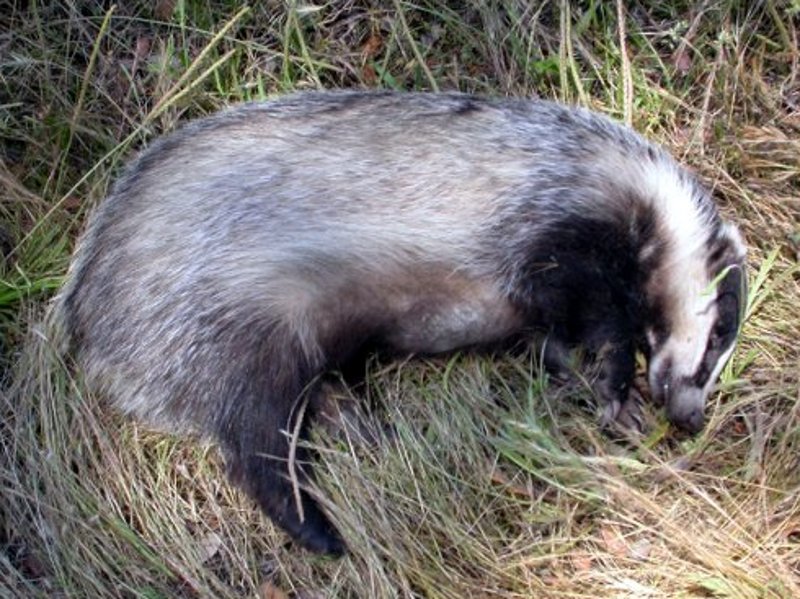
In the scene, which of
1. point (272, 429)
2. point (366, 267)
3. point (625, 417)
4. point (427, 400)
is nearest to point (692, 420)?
point (625, 417)

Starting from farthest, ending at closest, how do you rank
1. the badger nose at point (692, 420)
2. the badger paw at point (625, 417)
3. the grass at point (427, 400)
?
1. the badger paw at point (625, 417)
2. the badger nose at point (692, 420)
3. the grass at point (427, 400)

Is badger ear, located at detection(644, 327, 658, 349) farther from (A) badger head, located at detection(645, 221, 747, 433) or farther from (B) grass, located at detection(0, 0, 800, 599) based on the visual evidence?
(B) grass, located at detection(0, 0, 800, 599)

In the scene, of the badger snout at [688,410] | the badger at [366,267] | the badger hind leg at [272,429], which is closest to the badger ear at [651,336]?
the badger at [366,267]

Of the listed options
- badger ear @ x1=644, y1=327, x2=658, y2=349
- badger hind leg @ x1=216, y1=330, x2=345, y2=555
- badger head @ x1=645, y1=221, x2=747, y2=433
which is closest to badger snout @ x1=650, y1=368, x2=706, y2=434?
badger head @ x1=645, y1=221, x2=747, y2=433

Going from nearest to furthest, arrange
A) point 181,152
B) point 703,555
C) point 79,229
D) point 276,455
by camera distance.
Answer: point 703,555 → point 276,455 → point 181,152 → point 79,229

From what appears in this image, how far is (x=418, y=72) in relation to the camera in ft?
Answer: 15.7

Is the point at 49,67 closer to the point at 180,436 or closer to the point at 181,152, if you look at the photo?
the point at 181,152

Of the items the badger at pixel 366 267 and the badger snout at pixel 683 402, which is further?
the badger snout at pixel 683 402

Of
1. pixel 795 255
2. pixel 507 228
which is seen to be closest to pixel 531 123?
pixel 507 228

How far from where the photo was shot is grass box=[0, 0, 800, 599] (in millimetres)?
3777

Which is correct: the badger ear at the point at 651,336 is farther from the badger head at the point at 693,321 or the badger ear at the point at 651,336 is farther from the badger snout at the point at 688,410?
the badger snout at the point at 688,410

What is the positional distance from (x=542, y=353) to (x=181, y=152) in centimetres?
149

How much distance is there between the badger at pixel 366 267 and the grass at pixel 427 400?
0.16 meters

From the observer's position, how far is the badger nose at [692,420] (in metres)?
3.97
